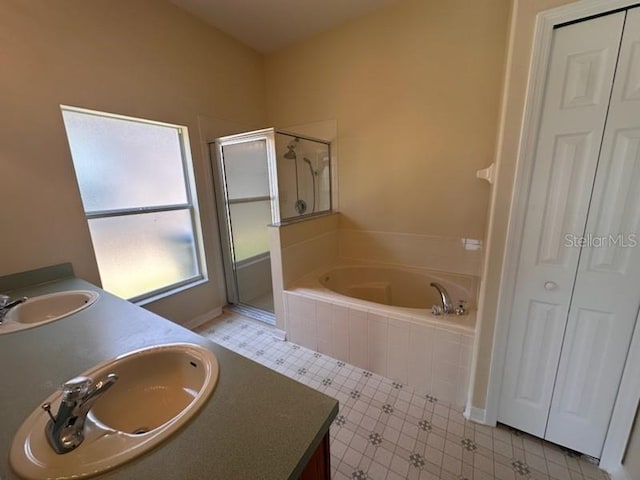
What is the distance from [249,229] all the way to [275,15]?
193cm

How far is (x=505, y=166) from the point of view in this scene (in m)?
1.16

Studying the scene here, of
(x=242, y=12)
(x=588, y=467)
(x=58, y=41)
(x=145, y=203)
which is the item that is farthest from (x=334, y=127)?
(x=588, y=467)

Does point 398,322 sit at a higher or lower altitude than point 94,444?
lower

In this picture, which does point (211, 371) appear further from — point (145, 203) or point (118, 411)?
point (145, 203)

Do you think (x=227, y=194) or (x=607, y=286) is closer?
(x=607, y=286)

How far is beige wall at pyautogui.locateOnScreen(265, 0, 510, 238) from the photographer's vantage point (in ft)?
6.60

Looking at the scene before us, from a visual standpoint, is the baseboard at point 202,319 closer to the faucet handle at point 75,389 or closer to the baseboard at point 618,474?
the faucet handle at point 75,389

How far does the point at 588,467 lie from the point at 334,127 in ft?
9.40

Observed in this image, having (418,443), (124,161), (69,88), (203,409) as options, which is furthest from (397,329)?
(69,88)

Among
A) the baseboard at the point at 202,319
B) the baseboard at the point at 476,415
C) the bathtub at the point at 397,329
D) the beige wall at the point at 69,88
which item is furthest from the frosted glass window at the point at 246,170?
the baseboard at the point at 476,415

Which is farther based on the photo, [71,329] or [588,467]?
[588,467]

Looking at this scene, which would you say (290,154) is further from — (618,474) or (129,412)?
(618,474)

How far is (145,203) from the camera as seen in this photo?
219cm

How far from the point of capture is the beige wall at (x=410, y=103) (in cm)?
201
